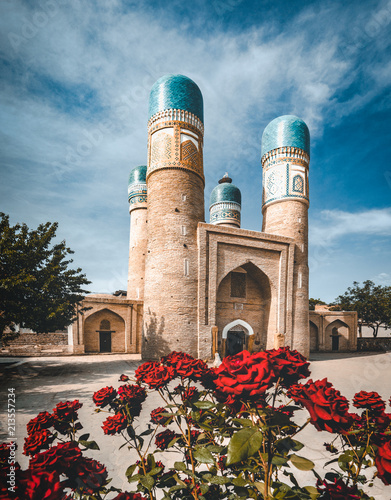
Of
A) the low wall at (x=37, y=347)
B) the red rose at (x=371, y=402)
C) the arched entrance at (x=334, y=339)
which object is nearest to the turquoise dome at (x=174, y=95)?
the low wall at (x=37, y=347)

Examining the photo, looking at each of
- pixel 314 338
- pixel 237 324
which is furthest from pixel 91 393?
pixel 314 338

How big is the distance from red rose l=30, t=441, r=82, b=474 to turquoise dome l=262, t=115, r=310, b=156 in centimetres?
2003

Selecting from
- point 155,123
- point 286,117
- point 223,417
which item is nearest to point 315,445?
point 223,417

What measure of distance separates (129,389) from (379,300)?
3047cm

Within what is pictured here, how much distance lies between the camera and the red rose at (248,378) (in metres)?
1.21

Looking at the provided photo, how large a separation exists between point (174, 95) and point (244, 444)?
17532 millimetres

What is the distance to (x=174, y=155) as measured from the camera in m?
15.2

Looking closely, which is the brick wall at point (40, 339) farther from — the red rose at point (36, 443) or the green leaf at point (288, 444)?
the green leaf at point (288, 444)

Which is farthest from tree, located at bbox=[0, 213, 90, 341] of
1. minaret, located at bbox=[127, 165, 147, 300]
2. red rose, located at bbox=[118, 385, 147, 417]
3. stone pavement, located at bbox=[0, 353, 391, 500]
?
minaret, located at bbox=[127, 165, 147, 300]

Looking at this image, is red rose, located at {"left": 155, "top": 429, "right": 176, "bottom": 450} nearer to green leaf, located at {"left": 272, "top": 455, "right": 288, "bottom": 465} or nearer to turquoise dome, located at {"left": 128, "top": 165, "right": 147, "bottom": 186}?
green leaf, located at {"left": 272, "top": 455, "right": 288, "bottom": 465}

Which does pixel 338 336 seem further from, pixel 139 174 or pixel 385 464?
pixel 385 464

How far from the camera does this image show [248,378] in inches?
47.4

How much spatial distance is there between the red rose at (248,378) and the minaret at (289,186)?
16500 millimetres

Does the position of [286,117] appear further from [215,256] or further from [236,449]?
[236,449]
